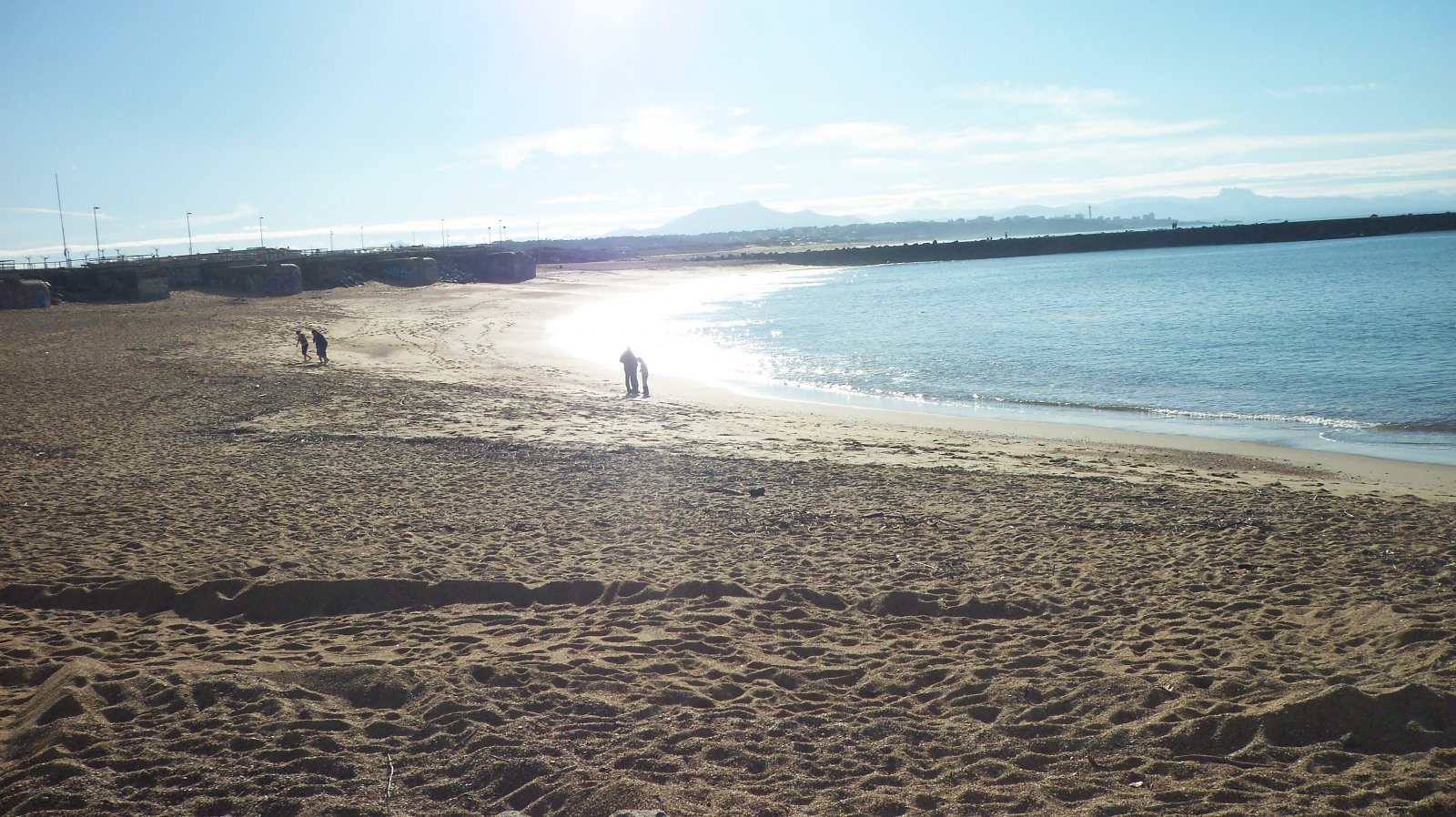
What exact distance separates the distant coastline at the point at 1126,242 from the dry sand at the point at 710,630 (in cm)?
10437

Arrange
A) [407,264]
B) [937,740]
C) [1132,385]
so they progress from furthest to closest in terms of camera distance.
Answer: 1. [407,264]
2. [1132,385]
3. [937,740]

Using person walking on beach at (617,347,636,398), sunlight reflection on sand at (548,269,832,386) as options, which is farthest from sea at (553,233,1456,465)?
person walking on beach at (617,347,636,398)

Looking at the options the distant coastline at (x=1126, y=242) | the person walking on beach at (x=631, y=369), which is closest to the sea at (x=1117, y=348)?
the person walking on beach at (x=631, y=369)

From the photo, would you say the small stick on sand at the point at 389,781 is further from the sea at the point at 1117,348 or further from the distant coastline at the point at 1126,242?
the distant coastline at the point at 1126,242

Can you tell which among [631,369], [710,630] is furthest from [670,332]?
[710,630]

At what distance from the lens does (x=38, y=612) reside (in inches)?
273

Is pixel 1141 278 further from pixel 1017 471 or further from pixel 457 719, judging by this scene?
pixel 457 719

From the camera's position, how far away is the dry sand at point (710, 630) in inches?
184

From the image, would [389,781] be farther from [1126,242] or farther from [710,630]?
[1126,242]

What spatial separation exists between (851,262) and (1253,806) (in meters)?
111

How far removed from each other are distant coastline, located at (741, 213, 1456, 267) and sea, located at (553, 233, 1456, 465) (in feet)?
160

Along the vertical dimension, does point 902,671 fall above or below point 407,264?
below

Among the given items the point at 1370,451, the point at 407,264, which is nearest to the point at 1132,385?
the point at 1370,451

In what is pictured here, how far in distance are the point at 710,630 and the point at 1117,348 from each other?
90.9 feet
